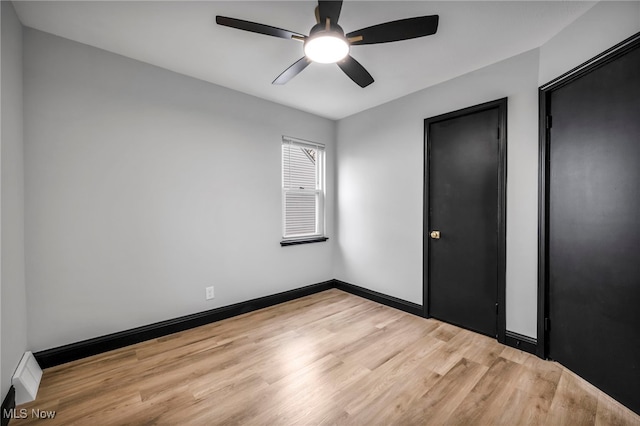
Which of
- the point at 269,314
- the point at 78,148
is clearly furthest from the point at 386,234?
the point at 78,148

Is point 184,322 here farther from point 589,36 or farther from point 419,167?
point 589,36

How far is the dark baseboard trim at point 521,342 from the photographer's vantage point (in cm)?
226

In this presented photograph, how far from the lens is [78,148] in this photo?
2162 millimetres

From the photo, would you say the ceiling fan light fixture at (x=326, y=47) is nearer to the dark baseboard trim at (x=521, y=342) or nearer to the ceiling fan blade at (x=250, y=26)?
the ceiling fan blade at (x=250, y=26)

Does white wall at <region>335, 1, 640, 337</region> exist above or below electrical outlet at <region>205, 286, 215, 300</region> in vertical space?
above

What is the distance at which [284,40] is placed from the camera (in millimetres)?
2107

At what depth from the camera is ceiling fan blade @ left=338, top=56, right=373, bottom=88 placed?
1.90 meters

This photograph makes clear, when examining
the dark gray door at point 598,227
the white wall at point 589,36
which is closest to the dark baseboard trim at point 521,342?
the dark gray door at point 598,227

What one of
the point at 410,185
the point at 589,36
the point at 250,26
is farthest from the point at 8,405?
the point at 589,36

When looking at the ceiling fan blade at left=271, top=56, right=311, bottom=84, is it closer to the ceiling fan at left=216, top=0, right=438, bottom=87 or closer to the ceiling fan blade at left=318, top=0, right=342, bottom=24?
the ceiling fan at left=216, top=0, right=438, bottom=87

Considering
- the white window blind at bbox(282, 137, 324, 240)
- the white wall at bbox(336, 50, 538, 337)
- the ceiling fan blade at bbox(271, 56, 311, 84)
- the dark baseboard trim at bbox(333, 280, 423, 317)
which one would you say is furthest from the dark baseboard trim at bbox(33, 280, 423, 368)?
the ceiling fan blade at bbox(271, 56, 311, 84)

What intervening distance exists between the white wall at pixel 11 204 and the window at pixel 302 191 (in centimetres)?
231

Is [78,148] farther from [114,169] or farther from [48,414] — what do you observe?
[48,414]

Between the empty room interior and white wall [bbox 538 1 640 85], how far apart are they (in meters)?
0.01
